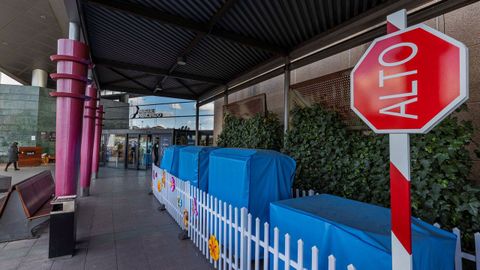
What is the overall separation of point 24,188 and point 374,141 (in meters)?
5.81

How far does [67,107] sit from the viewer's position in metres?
3.49

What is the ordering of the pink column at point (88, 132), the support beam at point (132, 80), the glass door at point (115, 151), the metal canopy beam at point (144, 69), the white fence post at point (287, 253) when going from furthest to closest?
the glass door at point (115, 151)
the support beam at point (132, 80)
the pink column at point (88, 132)
the metal canopy beam at point (144, 69)
the white fence post at point (287, 253)

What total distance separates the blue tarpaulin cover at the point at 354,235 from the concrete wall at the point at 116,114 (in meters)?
19.4

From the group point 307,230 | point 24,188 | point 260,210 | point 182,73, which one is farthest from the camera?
point 182,73

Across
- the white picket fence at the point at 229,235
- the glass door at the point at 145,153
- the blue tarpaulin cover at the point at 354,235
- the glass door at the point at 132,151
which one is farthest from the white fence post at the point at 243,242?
the glass door at the point at 132,151

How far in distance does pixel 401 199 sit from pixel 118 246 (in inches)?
150

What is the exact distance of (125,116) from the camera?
61.6 feet

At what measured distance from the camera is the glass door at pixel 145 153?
12547 mm

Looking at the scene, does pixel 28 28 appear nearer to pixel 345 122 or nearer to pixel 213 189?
pixel 213 189

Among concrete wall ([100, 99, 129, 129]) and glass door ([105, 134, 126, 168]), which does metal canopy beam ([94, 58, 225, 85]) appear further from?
concrete wall ([100, 99, 129, 129])

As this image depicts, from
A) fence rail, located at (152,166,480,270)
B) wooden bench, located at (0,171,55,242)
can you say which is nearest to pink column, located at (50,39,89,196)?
wooden bench, located at (0,171,55,242)

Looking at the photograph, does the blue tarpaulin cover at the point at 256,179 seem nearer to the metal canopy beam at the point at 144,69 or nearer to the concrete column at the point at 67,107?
the concrete column at the point at 67,107

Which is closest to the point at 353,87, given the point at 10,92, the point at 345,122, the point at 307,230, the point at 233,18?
the point at 307,230

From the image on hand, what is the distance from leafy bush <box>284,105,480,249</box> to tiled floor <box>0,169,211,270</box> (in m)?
2.48
